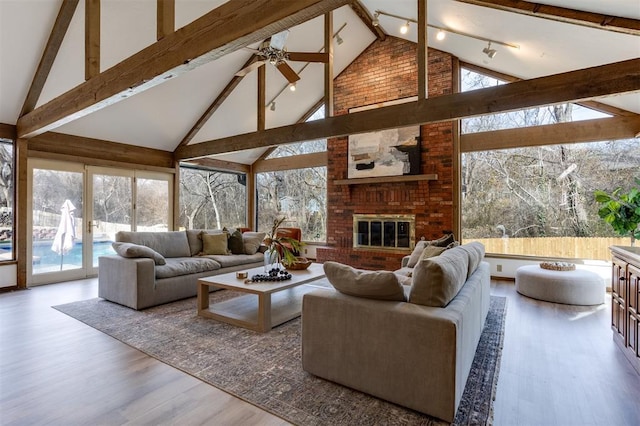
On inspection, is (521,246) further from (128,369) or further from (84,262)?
(84,262)

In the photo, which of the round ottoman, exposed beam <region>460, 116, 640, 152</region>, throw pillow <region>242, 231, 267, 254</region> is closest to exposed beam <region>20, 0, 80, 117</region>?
throw pillow <region>242, 231, 267, 254</region>

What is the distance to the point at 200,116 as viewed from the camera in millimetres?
6434

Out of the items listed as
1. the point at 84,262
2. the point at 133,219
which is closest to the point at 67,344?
the point at 84,262

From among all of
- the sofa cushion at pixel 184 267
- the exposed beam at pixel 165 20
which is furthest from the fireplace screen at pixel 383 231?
the exposed beam at pixel 165 20

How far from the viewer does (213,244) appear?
514 centimetres

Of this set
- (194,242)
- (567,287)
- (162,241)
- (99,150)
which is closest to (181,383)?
(162,241)

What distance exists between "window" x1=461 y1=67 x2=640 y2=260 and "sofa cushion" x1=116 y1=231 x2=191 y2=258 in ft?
15.1

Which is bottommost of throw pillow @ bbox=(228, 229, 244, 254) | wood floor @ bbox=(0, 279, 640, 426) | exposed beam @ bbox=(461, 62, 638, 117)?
wood floor @ bbox=(0, 279, 640, 426)

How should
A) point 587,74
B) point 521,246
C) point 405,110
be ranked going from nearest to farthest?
point 587,74 → point 405,110 → point 521,246

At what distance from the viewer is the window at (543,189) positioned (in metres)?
4.69

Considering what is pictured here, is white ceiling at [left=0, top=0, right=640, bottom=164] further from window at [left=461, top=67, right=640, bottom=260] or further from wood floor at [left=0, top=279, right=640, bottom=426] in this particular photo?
wood floor at [left=0, top=279, right=640, bottom=426]

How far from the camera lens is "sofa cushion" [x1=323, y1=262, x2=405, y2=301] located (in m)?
1.99

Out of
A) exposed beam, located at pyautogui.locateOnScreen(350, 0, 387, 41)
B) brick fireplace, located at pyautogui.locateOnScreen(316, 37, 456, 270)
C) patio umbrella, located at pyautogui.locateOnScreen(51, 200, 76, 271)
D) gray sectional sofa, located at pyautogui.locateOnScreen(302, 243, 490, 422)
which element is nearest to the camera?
gray sectional sofa, located at pyautogui.locateOnScreen(302, 243, 490, 422)

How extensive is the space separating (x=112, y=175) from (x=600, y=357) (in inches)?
277
